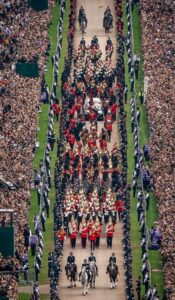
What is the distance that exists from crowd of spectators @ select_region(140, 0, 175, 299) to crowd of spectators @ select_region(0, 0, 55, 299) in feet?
21.8

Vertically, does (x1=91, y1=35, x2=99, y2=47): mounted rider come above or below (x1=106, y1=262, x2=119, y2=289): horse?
above

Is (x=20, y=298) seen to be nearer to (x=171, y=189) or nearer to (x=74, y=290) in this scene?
(x=74, y=290)

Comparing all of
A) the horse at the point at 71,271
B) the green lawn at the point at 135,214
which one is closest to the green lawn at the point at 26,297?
the horse at the point at 71,271

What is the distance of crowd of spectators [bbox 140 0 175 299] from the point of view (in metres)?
117

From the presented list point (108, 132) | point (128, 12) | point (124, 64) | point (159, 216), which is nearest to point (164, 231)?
point (159, 216)

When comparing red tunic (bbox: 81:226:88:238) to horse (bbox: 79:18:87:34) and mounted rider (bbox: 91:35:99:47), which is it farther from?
horse (bbox: 79:18:87:34)

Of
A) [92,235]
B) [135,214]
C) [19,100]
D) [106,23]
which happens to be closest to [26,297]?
[92,235]

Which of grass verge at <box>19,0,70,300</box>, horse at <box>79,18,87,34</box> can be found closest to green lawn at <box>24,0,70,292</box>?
grass verge at <box>19,0,70,300</box>

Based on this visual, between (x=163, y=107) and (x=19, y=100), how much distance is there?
8388 mm

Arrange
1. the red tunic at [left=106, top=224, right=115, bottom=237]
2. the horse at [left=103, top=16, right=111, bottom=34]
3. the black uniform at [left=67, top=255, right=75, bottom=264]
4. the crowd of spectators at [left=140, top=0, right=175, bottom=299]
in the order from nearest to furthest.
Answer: the black uniform at [left=67, top=255, right=75, bottom=264] < the crowd of spectators at [left=140, top=0, right=175, bottom=299] < the red tunic at [left=106, top=224, right=115, bottom=237] < the horse at [left=103, top=16, right=111, bottom=34]

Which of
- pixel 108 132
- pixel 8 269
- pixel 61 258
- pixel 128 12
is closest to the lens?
pixel 8 269

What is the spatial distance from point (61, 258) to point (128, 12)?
151 feet

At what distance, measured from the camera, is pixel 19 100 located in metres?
140

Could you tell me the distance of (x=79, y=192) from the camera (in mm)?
127312
